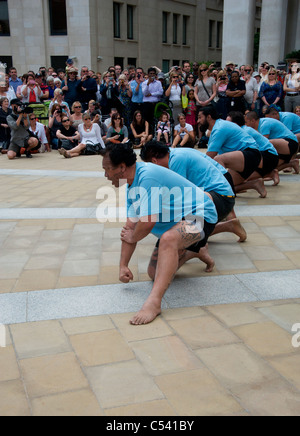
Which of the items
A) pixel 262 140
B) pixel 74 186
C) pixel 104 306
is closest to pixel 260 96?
pixel 262 140

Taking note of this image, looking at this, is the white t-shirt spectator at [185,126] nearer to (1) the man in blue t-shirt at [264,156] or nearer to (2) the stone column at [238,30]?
(1) the man in blue t-shirt at [264,156]

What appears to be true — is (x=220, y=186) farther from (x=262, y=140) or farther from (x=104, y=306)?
(x=262, y=140)

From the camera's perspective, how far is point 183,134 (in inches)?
469

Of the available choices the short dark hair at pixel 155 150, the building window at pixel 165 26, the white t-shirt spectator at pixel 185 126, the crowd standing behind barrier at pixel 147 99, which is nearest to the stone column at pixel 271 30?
the crowd standing behind barrier at pixel 147 99

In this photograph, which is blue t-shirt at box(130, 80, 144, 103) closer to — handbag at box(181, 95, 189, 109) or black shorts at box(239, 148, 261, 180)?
Answer: handbag at box(181, 95, 189, 109)

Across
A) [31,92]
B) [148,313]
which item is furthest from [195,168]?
[31,92]

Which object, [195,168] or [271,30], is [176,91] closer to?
[195,168]

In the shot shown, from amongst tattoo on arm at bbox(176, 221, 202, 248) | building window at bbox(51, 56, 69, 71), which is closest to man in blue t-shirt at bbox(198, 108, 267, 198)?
tattoo on arm at bbox(176, 221, 202, 248)

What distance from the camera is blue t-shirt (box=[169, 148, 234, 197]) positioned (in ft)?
14.2

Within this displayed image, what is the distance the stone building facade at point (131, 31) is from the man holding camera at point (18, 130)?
403 inches

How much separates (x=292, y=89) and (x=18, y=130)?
22.8 ft

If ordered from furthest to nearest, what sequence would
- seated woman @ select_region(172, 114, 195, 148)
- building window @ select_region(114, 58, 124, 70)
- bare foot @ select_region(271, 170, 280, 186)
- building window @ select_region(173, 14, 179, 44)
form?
building window @ select_region(173, 14, 179, 44)
building window @ select_region(114, 58, 124, 70)
seated woman @ select_region(172, 114, 195, 148)
bare foot @ select_region(271, 170, 280, 186)

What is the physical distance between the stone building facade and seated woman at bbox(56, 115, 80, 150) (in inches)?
357
